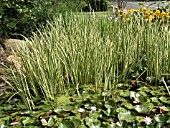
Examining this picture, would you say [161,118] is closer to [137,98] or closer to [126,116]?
[126,116]

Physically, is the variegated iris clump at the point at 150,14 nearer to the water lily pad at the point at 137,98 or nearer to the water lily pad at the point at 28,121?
the water lily pad at the point at 137,98

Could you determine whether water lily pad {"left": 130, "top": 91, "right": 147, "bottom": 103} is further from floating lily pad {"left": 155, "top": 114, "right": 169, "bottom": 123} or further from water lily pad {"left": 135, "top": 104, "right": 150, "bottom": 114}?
floating lily pad {"left": 155, "top": 114, "right": 169, "bottom": 123}

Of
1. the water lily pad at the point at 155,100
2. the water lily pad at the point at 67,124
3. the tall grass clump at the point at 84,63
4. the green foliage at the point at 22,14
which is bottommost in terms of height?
the water lily pad at the point at 67,124

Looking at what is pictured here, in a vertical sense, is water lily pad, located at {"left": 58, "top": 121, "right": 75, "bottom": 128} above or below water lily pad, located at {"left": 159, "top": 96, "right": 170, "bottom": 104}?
below

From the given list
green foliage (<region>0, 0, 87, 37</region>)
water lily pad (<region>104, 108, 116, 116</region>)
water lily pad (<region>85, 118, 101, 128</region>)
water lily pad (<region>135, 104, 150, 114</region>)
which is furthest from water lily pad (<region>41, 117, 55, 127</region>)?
green foliage (<region>0, 0, 87, 37</region>)

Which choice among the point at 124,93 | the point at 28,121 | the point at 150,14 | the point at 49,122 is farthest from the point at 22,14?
the point at 49,122

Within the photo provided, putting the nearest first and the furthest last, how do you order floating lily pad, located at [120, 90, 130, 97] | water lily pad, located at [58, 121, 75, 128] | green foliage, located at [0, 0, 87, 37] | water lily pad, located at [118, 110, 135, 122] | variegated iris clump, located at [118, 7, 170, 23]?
water lily pad, located at [58, 121, 75, 128] → water lily pad, located at [118, 110, 135, 122] → floating lily pad, located at [120, 90, 130, 97] → variegated iris clump, located at [118, 7, 170, 23] → green foliage, located at [0, 0, 87, 37]

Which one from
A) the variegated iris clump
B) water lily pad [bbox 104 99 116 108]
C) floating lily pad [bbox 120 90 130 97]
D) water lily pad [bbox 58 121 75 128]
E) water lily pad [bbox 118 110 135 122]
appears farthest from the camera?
the variegated iris clump

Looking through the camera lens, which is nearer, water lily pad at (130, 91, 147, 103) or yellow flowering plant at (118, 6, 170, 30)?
water lily pad at (130, 91, 147, 103)

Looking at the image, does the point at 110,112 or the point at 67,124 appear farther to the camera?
the point at 110,112

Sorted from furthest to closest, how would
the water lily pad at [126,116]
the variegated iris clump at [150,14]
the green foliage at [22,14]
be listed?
the green foliage at [22,14] → the variegated iris clump at [150,14] → the water lily pad at [126,116]

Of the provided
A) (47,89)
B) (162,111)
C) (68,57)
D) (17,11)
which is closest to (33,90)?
(47,89)

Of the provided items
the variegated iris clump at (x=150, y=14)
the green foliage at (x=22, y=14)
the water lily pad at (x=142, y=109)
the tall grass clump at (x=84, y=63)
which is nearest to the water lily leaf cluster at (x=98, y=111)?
the water lily pad at (x=142, y=109)

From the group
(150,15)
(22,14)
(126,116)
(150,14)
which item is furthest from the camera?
(22,14)
